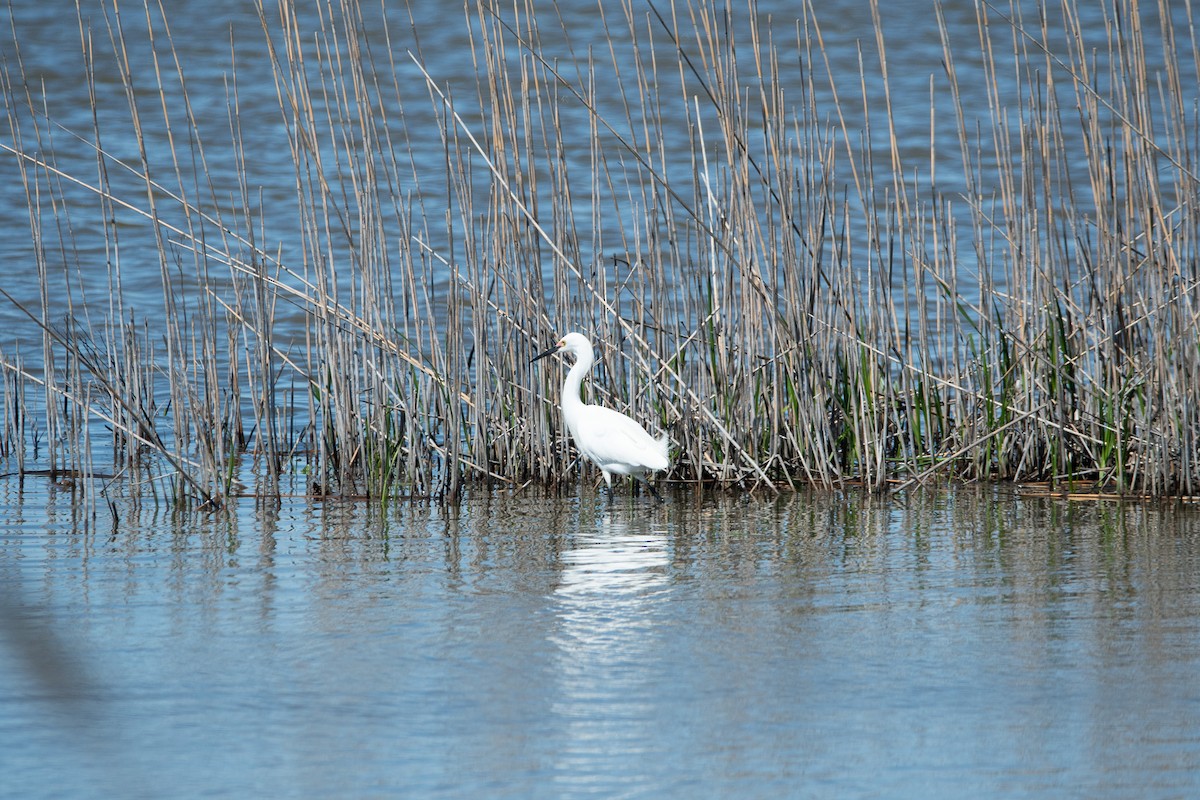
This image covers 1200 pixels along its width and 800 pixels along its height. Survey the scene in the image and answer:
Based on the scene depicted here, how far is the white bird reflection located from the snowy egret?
1.31 ft

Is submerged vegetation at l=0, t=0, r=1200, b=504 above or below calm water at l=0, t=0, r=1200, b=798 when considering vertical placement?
above

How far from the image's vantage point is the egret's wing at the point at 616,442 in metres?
5.38

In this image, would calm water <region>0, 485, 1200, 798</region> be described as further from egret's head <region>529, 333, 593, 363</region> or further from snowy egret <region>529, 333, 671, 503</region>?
egret's head <region>529, 333, 593, 363</region>

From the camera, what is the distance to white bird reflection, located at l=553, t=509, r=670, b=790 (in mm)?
2766

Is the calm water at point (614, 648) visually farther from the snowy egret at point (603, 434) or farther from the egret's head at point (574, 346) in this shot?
the egret's head at point (574, 346)

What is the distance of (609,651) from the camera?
3.46m

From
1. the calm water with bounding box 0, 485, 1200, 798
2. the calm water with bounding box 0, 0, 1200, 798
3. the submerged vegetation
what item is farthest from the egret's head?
the calm water with bounding box 0, 485, 1200, 798

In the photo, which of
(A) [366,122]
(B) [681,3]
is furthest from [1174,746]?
(B) [681,3]

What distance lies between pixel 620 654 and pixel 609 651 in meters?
0.04

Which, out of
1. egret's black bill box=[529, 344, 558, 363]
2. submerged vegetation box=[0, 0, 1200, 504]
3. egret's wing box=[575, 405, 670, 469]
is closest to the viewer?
submerged vegetation box=[0, 0, 1200, 504]

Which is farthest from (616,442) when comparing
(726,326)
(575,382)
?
(726,326)

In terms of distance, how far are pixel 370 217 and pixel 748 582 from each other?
7.36ft

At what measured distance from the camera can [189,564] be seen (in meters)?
4.45

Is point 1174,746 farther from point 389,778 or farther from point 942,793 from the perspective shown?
point 389,778
